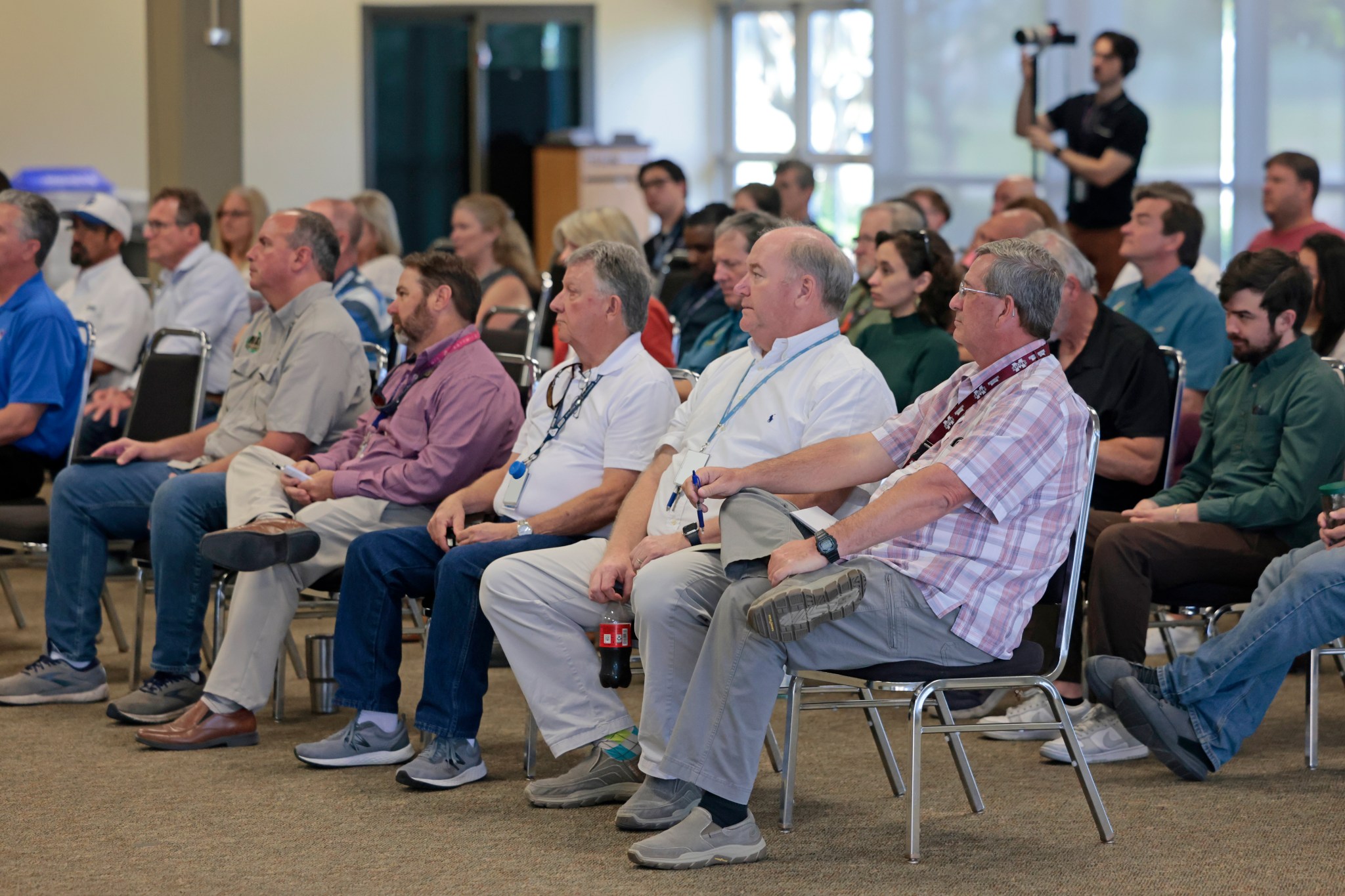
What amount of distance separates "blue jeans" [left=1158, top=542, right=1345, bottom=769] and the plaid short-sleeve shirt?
61 centimetres

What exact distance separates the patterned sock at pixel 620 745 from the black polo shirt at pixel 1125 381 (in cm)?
147

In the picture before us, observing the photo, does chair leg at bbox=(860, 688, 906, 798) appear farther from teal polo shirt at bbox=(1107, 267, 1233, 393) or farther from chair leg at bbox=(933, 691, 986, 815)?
teal polo shirt at bbox=(1107, 267, 1233, 393)

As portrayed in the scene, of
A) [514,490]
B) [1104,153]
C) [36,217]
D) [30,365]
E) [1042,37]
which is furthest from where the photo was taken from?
[1042,37]

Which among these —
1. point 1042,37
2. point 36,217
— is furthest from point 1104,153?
point 36,217

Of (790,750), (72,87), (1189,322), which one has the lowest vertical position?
(790,750)

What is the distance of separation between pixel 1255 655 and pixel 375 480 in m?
2.00

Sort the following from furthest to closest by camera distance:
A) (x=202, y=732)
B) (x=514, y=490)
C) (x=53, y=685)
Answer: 1. (x=53, y=685)
2. (x=202, y=732)
3. (x=514, y=490)

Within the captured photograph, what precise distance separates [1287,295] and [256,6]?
9918 mm

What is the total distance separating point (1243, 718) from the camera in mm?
3320

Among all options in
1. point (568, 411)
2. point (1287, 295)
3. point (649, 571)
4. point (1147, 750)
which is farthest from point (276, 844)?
point (1287, 295)

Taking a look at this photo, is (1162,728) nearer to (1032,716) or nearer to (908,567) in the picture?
Answer: (1032,716)

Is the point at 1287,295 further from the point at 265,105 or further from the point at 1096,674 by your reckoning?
the point at 265,105

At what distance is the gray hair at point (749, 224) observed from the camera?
4.44 meters

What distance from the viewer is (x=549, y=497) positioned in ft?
11.6
